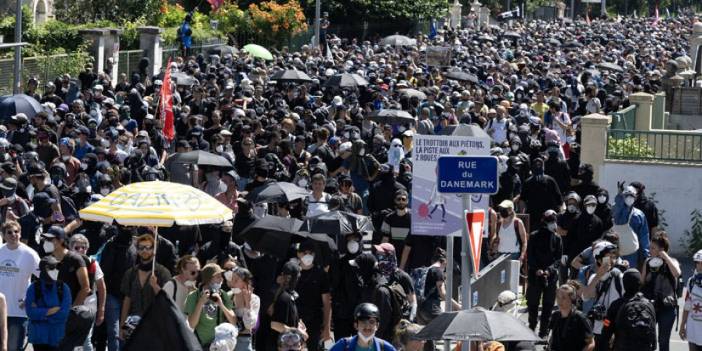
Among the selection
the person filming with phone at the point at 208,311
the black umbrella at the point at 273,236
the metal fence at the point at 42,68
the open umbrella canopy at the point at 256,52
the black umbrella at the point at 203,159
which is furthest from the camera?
the open umbrella canopy at the point at 256,52

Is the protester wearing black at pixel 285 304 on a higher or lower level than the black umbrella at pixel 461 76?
lower

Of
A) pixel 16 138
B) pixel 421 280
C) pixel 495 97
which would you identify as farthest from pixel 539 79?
pixel 421 280

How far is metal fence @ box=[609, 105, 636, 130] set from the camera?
2612 cm

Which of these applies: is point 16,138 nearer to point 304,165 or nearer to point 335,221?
point 304,165

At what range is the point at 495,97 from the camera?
98.6 feet

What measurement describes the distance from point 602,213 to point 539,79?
18.7 m

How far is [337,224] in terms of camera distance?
15.3 metres

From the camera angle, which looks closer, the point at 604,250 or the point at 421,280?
the point at 604,250

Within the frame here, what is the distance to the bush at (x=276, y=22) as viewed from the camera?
50500 mm

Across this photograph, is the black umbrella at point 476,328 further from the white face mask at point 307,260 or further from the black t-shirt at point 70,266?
the black t-shirt at point 70,266

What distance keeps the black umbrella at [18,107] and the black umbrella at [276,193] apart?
5.84 m

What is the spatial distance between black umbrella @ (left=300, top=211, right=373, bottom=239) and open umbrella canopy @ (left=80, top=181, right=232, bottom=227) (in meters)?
1.59

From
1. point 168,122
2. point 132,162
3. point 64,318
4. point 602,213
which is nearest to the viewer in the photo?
point 64,318

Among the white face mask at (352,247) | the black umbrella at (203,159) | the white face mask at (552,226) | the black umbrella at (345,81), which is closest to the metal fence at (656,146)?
the black umbrella at (203,159)
